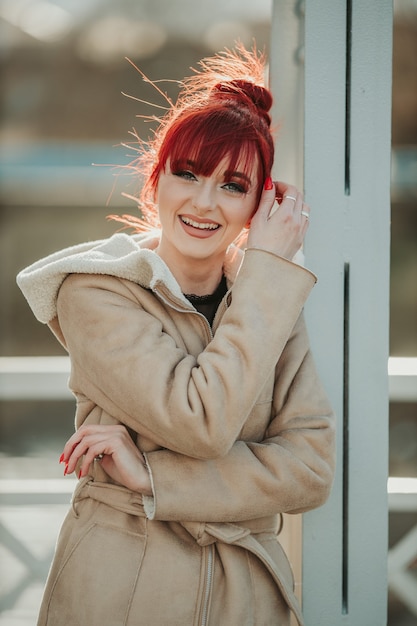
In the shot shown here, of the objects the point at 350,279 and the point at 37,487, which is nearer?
the point at 350,279

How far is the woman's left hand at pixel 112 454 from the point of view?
1.27m

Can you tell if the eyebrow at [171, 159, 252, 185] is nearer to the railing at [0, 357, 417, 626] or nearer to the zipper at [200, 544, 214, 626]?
the zipper at [200, 544, 214, 626]

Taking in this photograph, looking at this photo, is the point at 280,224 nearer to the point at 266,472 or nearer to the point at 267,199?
the point at 267,199

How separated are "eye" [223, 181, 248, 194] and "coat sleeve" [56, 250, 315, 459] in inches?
6.2

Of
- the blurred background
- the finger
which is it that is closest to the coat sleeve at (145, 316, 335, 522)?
the finger

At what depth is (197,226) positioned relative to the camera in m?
1.39

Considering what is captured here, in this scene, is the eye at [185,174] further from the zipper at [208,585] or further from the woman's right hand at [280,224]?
the zipper at [208,585]

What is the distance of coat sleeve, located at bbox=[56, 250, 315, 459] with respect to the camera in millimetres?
1210

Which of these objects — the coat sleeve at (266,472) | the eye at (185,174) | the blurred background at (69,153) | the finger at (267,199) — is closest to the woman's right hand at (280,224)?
the finger at (267,199)

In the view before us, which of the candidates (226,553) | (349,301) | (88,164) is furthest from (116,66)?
(226,553)

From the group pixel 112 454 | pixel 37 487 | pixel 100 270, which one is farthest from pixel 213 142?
pixel 37 487

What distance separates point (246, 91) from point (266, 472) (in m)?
0.75

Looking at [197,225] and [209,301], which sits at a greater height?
[197,225]

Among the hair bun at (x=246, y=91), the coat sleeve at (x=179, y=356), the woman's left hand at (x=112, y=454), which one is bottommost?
the woman's left hand at (x=112, y=454)
